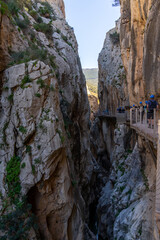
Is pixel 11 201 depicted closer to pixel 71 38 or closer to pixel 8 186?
pixel 8 186

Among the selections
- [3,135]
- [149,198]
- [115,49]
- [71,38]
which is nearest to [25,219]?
[3,135]

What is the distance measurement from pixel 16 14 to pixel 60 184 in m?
12.8

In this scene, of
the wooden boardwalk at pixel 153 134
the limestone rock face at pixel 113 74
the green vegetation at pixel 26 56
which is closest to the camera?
the wooden boardwalk at pixel 153 134

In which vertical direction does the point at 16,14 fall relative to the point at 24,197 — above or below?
above

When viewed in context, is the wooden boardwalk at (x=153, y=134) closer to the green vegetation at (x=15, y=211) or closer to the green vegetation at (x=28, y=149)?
the green vegetation at (x=28, y=149)

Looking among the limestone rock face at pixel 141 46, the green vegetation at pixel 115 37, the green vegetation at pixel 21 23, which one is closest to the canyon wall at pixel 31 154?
the green vegetation at pixel 21 23

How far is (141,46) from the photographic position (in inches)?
511

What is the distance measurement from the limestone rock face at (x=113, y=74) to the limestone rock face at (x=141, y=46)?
278 inches

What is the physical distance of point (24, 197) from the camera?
7.58 metres

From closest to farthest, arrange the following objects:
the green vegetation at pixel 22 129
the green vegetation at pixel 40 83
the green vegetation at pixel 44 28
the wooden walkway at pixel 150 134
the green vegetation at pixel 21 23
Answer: the wooden walkway at pixel 150 134, the green vegetation at pixel 22 129, the green vegetation at pixel 40 83, the green vegetation at pixel 21 23, the green vegetation at pixel 44 28

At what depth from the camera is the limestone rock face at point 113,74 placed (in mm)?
23531

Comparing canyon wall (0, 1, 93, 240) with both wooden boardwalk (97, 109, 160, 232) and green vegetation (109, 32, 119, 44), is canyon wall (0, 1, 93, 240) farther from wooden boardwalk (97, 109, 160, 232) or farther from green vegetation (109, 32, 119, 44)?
green vegetation (109, 32, 119, 44)

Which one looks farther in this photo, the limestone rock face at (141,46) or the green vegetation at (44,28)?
the green vegetation at (44,28)

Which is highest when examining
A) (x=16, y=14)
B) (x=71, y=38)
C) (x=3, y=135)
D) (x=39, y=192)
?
(x=71, y=38)
